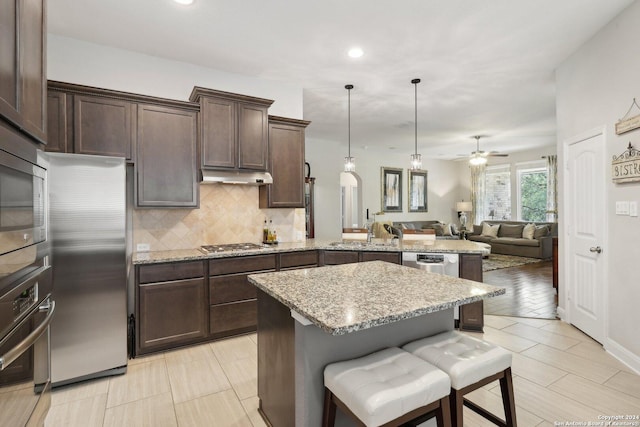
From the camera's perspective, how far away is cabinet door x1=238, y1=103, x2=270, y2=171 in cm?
357

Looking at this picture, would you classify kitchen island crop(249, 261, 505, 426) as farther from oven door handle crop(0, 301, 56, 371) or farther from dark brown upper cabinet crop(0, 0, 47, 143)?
dark brown upper cabinet crop(0, 0, 47, 143)

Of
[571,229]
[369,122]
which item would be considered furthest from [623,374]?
[369,122]

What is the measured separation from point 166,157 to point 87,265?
1240 millimetres

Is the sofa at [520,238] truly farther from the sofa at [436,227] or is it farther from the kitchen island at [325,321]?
the kitchen island at [325,321]

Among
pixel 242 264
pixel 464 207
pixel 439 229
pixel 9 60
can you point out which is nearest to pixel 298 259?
pixel 242 264

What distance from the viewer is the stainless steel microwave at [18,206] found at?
3.58 feet

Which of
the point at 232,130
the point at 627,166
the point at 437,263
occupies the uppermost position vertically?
the point at 232,130

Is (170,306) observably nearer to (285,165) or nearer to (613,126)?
(285,165)

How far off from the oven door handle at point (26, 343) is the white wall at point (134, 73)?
8.30ft

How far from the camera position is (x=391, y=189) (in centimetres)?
941

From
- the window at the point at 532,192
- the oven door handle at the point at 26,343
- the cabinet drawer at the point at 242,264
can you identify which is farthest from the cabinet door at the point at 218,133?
the window at the point at 532,192

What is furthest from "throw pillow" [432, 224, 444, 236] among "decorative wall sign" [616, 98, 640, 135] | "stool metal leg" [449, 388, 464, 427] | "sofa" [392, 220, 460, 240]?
"stool metal leg" [449, 388, 464, 427]

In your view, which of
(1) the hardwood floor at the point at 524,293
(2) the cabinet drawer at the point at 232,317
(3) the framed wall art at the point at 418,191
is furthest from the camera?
(3) the framed wall art at the point at 418,191

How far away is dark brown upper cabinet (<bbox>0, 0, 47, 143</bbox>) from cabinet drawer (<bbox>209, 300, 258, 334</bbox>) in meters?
2.20
